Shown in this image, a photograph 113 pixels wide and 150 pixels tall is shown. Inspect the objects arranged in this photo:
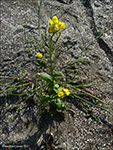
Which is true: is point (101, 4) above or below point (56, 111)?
above

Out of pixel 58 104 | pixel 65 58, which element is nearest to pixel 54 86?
pixel 58 104

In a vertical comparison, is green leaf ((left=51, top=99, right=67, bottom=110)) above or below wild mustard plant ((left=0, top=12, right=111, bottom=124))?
below

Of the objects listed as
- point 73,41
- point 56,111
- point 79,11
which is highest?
point 79,11

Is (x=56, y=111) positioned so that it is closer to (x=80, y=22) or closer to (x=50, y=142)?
(x=50, y=142)

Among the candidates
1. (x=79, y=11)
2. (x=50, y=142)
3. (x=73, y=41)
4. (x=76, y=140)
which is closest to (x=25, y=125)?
(x=50, y=142)

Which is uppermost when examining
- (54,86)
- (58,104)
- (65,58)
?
(65,58)

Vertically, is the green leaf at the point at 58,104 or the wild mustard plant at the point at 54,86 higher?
the wild mustard plant at the point at 54,86

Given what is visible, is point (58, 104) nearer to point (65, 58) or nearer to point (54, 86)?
point (54, 86)

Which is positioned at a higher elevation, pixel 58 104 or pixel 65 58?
pixel 65 58
